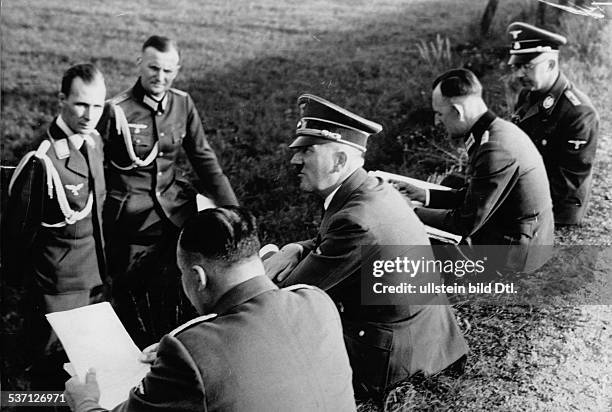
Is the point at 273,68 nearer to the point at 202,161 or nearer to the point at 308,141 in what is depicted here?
the point at 202,161

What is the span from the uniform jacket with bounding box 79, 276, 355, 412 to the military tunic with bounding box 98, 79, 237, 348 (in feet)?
4.10

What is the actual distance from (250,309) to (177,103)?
5.71 ft

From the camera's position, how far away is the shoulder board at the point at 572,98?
2842mm

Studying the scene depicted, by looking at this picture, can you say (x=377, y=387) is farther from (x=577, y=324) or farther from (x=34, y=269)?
(x=34, y=269)

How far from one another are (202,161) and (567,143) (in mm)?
1581

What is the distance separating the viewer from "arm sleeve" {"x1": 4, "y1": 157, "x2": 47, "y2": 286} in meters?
2.35

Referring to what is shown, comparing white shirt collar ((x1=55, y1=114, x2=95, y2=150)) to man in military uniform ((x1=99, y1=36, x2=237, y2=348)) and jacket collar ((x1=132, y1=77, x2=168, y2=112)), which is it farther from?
jacket collar ((x1=132, y1=77, x2=168, y2=112))

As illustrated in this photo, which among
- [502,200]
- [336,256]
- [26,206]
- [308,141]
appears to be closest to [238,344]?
[336,256]

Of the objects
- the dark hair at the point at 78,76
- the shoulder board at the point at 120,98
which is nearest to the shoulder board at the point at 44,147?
the dark hair at the point at 78,76

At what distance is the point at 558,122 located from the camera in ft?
9.48

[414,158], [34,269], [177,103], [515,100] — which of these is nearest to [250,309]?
[34,269]

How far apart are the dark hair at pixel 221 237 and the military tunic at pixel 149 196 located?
1.24 meters

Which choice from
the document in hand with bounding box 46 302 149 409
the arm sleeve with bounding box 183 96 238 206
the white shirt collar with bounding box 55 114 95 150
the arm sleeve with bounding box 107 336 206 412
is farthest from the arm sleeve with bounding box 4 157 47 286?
the arm sleeve with bounding box 107 336 206 412

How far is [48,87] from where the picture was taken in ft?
10.6
